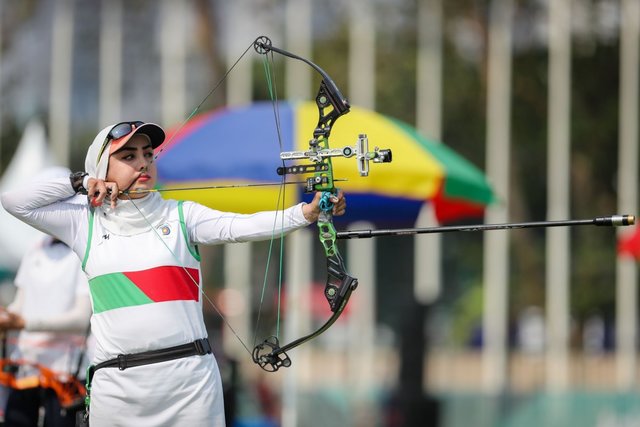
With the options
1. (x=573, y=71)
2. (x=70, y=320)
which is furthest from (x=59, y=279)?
(x=573, y=71)

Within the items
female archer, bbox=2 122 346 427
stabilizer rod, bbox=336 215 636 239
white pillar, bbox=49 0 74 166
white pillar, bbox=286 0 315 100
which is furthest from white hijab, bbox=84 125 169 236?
white pillar, bbox=49 0 74 166

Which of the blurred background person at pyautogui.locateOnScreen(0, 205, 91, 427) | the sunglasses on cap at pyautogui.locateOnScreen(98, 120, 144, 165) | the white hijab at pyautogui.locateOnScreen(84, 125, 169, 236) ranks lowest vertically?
the blurred background person at pyautogui.locateOnScreen(0, 205, 91, 427)

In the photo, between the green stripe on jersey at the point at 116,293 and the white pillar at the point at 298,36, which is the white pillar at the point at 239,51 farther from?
the green stripe on jersey at the point at 116,293

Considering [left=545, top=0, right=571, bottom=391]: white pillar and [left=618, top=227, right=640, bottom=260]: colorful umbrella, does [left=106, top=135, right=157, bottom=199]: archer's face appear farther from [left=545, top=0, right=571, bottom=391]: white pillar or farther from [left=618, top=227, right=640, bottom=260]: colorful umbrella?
[left=545, top=0, right=571, bottom=391]: white pillar

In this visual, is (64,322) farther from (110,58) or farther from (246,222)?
(110,58)

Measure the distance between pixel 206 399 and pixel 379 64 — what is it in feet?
68.8

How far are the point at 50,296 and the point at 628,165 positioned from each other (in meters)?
14.1

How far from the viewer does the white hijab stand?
4652 mm

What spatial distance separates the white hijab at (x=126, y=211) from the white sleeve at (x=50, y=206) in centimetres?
14

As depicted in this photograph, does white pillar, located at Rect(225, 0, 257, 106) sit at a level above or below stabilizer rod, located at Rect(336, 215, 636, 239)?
above

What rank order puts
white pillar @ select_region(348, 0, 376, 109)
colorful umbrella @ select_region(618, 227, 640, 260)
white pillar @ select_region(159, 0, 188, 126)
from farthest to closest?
white pillar @ select_region(159, 0, 188, 126) → white pillar @ select_region(348, 0, 376, 109) → colorful umbrella @ select_region(618, 227, 640, 260)

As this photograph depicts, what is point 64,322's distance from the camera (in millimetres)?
5562

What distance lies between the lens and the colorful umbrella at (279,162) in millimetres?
8516

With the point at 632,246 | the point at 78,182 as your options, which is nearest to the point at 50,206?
the point at 78,182
